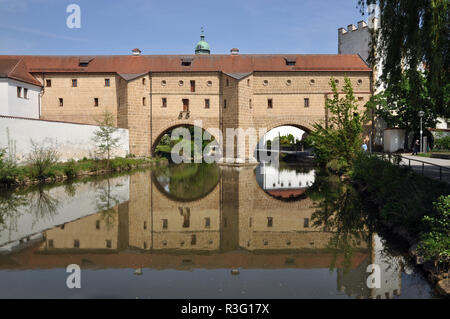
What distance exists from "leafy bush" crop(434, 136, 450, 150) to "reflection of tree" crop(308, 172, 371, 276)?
17.1 metres

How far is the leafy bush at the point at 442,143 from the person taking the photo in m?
26.6

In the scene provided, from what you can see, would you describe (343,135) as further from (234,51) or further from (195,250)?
(234,51)

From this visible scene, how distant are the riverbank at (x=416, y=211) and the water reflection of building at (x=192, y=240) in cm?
102

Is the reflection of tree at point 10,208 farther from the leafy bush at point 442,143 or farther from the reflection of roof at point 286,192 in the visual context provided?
the leafy bush at point 442,143

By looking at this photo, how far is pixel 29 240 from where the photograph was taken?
7398 mm

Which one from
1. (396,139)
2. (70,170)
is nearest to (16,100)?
(70,170)

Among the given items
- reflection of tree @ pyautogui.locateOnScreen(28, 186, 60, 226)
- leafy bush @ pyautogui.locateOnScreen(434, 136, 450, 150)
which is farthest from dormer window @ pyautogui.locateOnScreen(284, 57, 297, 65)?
reflection of tree @ pyautogui.locateOnScreen(28, 186, 60, 226)

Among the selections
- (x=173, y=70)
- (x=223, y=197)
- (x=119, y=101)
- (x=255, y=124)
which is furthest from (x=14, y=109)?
(x=223, y=197)

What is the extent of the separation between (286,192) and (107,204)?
7154mm

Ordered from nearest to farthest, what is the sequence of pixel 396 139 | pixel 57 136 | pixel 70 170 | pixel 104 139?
pixel 70 170 < pixel 57 136 < pixel 104 139 < pixel 396 139

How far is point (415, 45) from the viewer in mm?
6840

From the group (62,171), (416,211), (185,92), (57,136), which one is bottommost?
(416,211)

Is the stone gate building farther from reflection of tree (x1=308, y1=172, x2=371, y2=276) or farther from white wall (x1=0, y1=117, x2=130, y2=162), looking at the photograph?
reflection of tree (x1=308, y1=172, x2=371, y2=276)

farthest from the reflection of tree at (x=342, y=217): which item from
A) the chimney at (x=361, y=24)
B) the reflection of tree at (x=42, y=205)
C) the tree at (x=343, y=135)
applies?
the chimney at (x=361, y=24)
